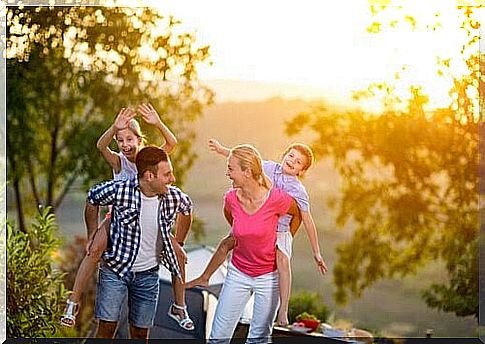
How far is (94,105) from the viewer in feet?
27.9

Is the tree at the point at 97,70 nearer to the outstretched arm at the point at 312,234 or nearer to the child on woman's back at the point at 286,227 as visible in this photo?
the child on woman's back at the point at 286,227

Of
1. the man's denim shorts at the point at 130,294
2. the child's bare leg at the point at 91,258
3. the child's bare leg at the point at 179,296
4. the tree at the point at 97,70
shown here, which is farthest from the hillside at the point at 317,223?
the man's denim shorts at the point at 130,294

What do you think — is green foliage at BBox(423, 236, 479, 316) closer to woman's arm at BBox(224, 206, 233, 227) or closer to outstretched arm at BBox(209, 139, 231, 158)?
woman's arm at BBox(224, 206, 233, 227)

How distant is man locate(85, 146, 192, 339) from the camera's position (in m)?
7.63

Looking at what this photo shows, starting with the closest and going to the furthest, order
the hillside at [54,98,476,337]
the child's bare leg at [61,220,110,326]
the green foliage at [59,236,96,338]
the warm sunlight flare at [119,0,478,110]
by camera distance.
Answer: the child's bare leg at [61,220,110,326] → the warm sunlight flare at [119,0,478,110] → the hillside at [54,98,476,337] → the green foliage at [59,236,96,338]

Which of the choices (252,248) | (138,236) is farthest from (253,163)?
(138,236)

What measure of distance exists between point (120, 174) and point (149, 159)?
34 centimetres

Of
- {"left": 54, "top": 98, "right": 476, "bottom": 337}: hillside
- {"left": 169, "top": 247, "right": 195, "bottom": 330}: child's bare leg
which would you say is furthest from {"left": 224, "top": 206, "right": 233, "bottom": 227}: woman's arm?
{"left": 169, "top": 247, "right": 195, "bottom": 330}: child's bare leg

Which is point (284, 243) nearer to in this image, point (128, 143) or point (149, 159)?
point (149, 159)

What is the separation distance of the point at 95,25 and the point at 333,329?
2.94 m

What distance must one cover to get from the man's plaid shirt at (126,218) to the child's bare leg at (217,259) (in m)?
0.30

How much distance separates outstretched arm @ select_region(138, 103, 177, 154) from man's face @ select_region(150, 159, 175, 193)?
0.72ft

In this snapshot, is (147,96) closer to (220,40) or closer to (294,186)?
(220,40)

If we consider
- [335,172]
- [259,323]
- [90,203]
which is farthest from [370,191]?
[90,203]
